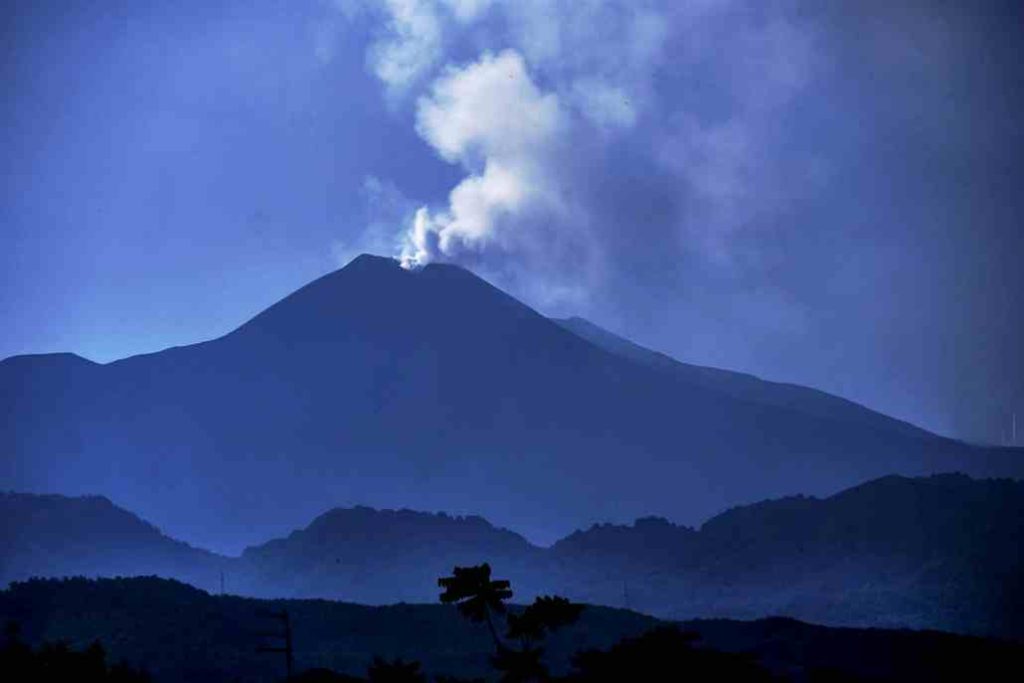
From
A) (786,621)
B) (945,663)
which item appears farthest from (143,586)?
(945,663)

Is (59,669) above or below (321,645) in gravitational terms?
below

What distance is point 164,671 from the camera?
164 metres

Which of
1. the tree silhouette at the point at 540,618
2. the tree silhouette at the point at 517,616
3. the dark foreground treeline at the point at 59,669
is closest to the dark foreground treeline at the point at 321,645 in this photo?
the dark foreground treeline at the point at 59,669

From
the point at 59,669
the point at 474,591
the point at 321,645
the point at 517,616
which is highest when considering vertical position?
the point at 321,645

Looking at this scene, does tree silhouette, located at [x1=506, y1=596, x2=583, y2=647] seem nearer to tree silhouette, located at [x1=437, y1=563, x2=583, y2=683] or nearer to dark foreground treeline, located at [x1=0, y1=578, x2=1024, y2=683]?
tree silhouette, located at [x1=437, y1=563, x2=583, y2=683]

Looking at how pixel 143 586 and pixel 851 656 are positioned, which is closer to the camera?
pixel 851 656

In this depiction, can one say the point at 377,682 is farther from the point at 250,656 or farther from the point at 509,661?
the point at 250,656

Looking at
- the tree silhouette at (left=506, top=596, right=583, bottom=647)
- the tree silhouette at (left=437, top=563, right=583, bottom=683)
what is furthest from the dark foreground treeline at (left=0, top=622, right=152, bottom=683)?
the tree silhouette at (left=506, top=596, right=583, bottom=647)

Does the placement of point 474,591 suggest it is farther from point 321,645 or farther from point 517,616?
point 321,645

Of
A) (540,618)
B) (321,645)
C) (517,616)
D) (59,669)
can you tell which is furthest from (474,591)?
(321,645)

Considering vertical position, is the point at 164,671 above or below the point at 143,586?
below

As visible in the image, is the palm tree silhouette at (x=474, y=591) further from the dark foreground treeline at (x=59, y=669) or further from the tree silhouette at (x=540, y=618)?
the dark foreground treeline at (x=59, y=669)

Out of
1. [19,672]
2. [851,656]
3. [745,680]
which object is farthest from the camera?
[851,656]

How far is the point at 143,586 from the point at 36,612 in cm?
1626
